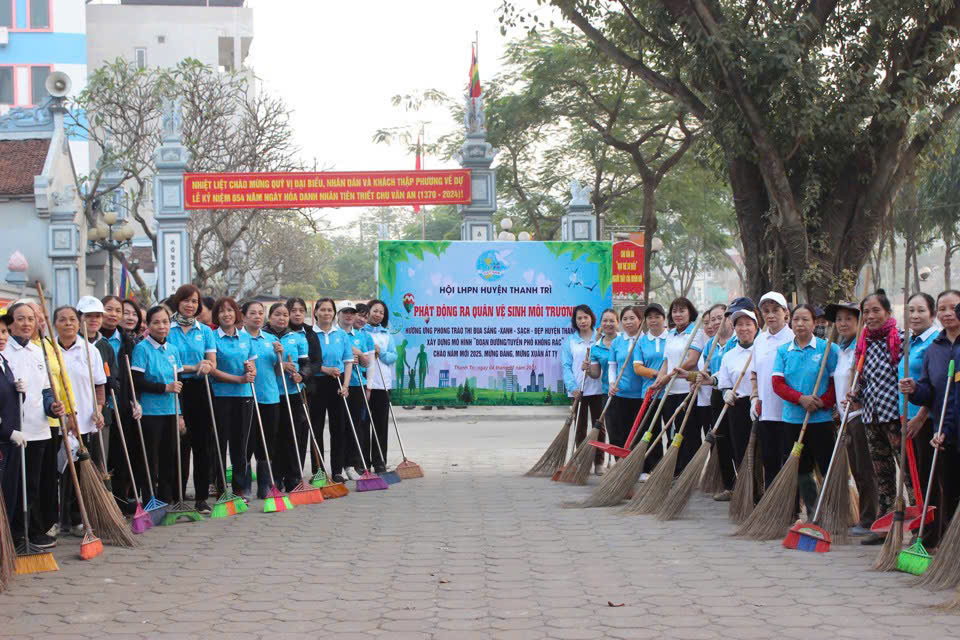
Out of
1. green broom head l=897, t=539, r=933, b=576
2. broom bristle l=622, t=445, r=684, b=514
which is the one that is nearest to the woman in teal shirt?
broom bristle l=622, t=445, r=684, b=514

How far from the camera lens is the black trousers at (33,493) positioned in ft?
23.8

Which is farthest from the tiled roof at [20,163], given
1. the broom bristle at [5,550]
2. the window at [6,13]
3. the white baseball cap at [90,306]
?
the broom bristle at [5,550]

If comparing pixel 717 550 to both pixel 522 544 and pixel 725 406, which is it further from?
pixel 725 406

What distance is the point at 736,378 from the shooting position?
9273 millimetres

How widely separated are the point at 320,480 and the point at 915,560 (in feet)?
17.7

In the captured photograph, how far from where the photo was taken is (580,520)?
8680 mm

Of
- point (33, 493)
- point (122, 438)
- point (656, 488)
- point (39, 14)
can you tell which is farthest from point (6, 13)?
point (656, 488)

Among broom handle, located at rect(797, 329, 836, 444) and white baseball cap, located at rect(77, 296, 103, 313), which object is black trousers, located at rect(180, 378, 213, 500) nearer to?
white baseball cap, located at rect(77, 296, 103, 313)

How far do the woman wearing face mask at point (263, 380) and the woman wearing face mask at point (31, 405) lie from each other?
2534mm

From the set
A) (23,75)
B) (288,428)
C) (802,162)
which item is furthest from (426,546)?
(23,75)

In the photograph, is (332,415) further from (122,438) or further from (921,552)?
(921,552)

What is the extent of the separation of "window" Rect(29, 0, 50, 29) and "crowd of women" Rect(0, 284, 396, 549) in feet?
126

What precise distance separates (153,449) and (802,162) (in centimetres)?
817

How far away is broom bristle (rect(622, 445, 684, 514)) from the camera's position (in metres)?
8.89
